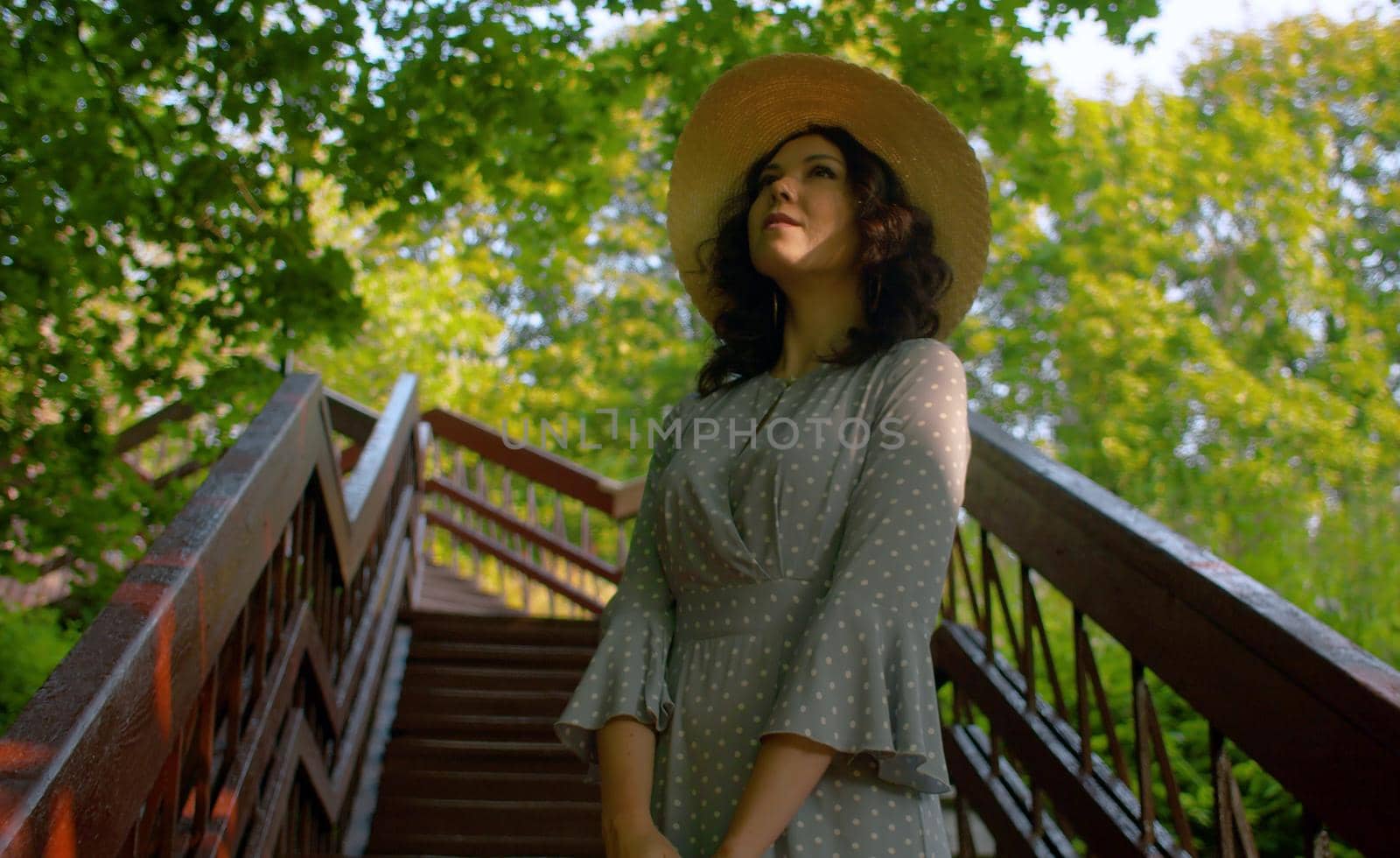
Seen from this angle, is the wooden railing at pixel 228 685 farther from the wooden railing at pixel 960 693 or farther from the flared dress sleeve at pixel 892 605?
the flared dress sleeve at pixel 892 605

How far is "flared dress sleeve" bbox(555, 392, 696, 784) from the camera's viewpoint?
1.40 metres

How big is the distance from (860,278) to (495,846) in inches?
74.9

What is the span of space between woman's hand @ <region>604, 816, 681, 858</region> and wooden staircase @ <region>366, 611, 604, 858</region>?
166cm

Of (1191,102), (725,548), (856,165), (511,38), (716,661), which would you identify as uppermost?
(1191,102)

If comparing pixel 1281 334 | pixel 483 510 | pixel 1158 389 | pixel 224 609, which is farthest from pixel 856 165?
pixel 1281 334

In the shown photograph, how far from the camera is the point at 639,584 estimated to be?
1.57 metres

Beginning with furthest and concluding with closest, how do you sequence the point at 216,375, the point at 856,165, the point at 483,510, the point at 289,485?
the point at 483,510, the point at 216,375, the point at 289,485, the point at 856,165

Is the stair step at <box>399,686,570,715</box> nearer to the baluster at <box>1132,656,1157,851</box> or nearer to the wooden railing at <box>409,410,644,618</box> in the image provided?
the wooden railing at <box>409,410,644,618</box>

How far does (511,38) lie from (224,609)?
282 cm

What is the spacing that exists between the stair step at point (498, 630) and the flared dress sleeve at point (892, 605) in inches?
117

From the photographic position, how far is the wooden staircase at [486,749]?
3.01 meters

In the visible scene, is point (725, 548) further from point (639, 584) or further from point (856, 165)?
point (856, 165)

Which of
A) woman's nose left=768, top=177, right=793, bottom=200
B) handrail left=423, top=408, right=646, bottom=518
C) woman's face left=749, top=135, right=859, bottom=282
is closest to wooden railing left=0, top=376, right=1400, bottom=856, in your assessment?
woman's face left=749, top=135, right=859, bottom=282

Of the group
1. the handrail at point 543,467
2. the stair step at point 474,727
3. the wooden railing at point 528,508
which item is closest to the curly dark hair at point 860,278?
the stair step at point 474,727
